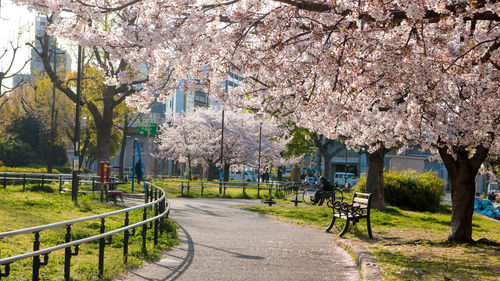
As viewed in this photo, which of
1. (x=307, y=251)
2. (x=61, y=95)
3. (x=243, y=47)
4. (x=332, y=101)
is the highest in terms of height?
(x=61, y=95)

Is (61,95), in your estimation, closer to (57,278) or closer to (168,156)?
(168,156)

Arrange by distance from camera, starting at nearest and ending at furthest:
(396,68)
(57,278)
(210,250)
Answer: (57,278) → (396,68) → (210,250)

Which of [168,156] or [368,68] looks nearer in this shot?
[368,68]

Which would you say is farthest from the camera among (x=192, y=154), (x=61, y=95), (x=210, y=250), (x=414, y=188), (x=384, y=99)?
(x=192, y=154)

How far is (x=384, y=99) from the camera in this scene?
10.5 meters

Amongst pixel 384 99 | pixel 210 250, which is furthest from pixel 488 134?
pixel 210 250

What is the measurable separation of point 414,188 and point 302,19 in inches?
694

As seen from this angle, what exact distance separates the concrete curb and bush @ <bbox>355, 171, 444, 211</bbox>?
45.1ft

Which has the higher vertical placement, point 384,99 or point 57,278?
point 384,99

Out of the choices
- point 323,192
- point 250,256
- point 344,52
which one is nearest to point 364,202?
point 250,256

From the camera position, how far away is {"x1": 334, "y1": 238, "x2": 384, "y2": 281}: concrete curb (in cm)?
702

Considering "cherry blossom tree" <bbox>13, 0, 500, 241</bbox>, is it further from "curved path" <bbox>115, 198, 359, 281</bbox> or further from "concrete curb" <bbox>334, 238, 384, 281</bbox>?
"curved path" <bbox>115, 198, 359, 281</bbox>

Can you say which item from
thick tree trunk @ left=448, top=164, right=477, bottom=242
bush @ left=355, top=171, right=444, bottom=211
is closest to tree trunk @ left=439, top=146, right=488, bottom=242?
thick tree trunk @ left=448, top=164, right=477, bottom=242

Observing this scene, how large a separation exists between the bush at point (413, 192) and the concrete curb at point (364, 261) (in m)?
13.7
